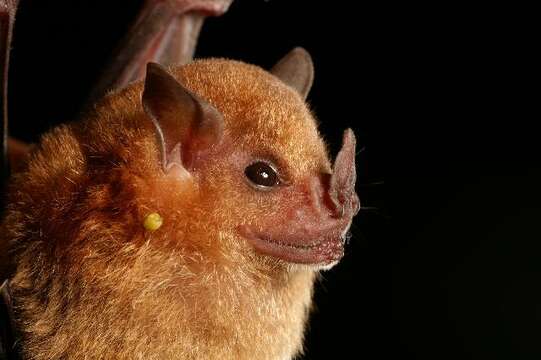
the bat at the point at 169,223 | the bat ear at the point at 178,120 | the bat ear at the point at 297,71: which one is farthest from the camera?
the bat ear at the point at 297,71

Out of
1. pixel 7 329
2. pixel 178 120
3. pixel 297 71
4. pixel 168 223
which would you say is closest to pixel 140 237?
pixel 168 223

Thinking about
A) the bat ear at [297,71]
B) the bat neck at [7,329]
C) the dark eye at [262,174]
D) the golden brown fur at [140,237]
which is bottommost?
the bat neck at [7,329]

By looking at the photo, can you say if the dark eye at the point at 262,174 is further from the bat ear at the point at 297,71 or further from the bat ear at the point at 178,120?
the bat ear at the point at 297,71

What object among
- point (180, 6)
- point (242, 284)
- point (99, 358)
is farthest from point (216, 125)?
point (180, 6)

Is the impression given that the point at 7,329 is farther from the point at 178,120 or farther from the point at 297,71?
the point at 297,71

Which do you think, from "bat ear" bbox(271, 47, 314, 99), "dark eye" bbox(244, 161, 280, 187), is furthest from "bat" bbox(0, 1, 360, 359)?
"bat ear" bbox(271, 47, 314, 99)

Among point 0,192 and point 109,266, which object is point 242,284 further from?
point 0,192

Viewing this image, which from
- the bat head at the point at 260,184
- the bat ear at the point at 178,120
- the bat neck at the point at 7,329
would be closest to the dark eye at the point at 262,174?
the bat head at the point at 260,184

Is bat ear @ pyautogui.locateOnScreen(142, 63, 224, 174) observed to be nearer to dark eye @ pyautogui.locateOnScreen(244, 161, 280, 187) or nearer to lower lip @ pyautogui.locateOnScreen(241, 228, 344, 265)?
dark eye @ pyautogui.locateOnScreen(244, 161, 280, 187)
